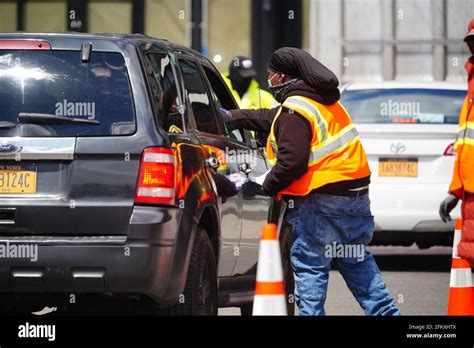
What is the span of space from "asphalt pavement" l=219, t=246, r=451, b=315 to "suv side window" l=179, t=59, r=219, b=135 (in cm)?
222

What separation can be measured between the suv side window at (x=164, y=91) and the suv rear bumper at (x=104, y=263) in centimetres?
59

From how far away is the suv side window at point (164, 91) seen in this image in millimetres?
7438

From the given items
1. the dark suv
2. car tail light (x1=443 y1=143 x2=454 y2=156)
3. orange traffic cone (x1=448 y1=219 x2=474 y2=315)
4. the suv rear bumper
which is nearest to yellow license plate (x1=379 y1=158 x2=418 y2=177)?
car tail light (x1=443 y1=143 x2=454 y2=156)

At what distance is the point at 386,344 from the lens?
24.7ft

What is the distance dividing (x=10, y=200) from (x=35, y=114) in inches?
18.7

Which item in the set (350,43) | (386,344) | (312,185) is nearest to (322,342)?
(386,344)

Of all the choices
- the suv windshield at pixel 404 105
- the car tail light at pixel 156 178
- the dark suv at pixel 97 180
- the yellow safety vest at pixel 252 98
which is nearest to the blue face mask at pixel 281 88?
the dark suv at pixel 97 180

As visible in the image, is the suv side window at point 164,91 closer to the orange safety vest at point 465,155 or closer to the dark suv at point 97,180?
the dark suv at point 97,180

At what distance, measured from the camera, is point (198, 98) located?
27.3 ft

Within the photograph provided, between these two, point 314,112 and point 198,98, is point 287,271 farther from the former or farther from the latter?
point 314,112

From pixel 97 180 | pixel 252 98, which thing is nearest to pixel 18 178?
pixel 97 180

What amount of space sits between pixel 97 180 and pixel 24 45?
0.89 meters

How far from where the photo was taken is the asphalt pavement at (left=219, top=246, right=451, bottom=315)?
10336mm

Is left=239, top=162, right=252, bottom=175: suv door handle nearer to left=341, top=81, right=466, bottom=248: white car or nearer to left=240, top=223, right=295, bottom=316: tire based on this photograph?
left=240, top=223, right=295, bottom=316: tire
